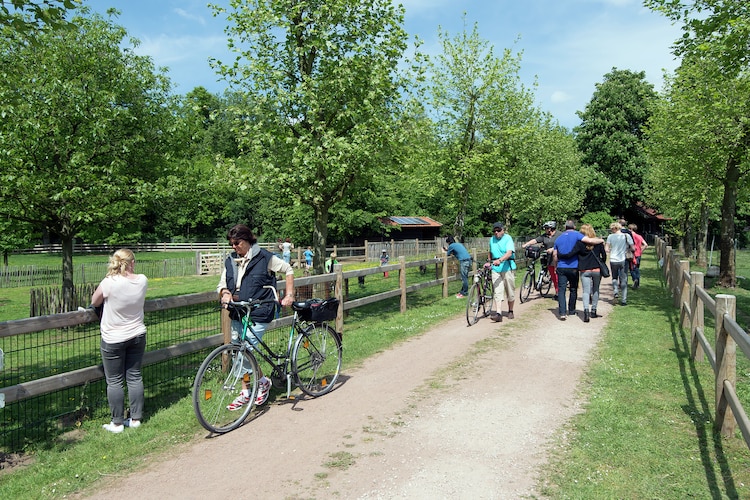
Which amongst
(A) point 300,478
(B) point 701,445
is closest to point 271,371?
(A) point 300,478

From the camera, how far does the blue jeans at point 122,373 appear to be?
5.43 meters

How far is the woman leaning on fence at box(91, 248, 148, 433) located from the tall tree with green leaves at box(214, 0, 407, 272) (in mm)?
6068

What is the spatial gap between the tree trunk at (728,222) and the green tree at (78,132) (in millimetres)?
15771

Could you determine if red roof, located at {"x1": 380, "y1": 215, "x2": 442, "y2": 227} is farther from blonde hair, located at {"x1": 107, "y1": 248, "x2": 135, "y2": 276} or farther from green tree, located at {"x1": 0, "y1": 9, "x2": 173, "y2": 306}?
blonde hair, located at {"x1": 107, "y1": 248, "x2": 135, "y2": 276}

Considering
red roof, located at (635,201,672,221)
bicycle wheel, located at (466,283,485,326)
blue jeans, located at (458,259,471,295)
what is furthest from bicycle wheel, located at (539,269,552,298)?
red roof, located at (635,201,672,221)

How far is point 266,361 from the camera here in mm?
6117

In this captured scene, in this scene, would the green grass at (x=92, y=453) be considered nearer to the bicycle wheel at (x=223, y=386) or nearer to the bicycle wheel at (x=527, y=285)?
the bicycle wheel at (x=223, y=386)

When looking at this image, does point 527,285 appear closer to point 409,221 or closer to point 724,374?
point 724,374

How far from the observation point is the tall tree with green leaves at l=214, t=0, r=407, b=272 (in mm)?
11570

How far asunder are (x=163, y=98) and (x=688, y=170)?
15891 mm

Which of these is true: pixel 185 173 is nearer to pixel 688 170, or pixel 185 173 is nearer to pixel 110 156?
pixel 110 156

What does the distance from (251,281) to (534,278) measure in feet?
34.7

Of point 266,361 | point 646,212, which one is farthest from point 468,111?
point 646,212

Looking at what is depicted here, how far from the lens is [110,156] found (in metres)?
13.6
